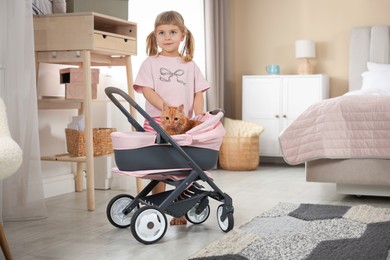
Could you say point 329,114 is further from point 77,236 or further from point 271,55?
point 271,55

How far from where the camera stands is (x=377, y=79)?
503 cm

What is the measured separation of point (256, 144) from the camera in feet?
17.6

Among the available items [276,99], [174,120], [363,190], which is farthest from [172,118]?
[276,99]

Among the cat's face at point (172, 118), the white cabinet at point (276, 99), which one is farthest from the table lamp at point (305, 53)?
the cat's face at point (172, 118)

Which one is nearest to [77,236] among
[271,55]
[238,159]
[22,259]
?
[22,259]

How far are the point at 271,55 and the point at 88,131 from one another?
3.10 meters

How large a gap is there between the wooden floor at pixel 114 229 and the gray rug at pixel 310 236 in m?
0.13

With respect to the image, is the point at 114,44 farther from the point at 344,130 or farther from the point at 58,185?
the point at 344,130

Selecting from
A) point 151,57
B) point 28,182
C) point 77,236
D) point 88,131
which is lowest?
point 77,236

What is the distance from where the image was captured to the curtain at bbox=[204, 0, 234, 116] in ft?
18.2

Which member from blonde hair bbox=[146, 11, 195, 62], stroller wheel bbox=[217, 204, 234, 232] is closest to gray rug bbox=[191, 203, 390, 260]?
stroller wheel bbox=[217, 204, 234, 232]

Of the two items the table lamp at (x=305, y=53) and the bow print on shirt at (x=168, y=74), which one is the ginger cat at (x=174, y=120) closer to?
the bow print on shirt at (x=168, y=74)

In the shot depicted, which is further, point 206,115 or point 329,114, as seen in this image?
point 329,114

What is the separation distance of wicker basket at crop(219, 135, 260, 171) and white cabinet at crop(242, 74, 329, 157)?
1.08 ft
